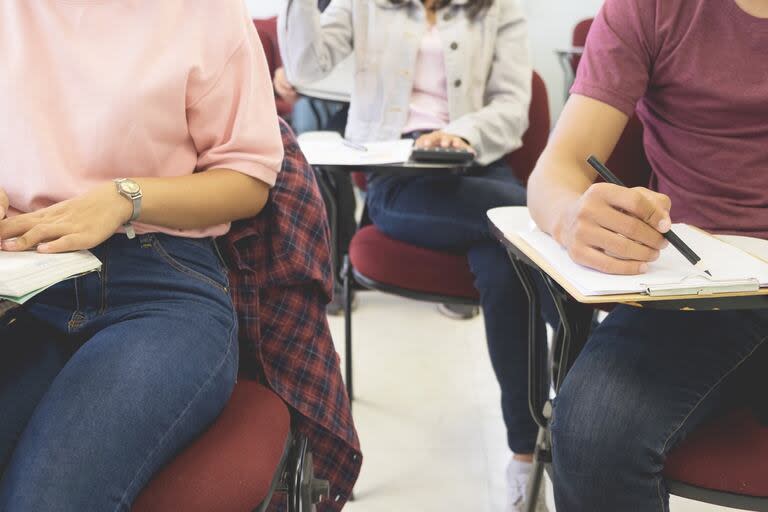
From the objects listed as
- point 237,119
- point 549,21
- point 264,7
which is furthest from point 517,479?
point 264,7

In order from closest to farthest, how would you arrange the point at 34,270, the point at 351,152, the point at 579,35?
the point at 34,270 → the point at 351,152 → the point at 579,35

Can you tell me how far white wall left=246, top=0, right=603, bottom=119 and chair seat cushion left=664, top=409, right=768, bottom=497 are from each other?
358 cm

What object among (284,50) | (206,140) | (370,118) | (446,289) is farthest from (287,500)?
(284,50)

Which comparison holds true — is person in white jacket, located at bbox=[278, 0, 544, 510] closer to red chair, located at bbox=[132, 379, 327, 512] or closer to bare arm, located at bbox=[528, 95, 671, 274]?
bare arm, located at bbox=[528, 95, 671, 274]

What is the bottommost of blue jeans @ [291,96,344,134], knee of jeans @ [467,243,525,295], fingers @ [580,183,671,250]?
blue jeans @ [291,96,344,134]

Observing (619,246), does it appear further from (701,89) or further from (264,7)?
(264,7)

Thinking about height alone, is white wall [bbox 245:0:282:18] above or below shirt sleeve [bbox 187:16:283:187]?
below

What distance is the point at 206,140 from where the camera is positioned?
39.2 inches

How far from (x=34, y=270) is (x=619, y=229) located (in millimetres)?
593

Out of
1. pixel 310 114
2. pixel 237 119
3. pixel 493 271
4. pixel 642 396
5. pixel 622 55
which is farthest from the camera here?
pixel 310 114

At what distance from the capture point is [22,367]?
84cm

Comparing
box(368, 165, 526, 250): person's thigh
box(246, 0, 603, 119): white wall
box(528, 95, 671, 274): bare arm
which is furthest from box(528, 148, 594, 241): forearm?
box(246, 0, 603, 119): white wall

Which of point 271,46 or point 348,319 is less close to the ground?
point 271,46

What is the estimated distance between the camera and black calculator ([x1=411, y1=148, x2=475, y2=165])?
1449 millimetres
